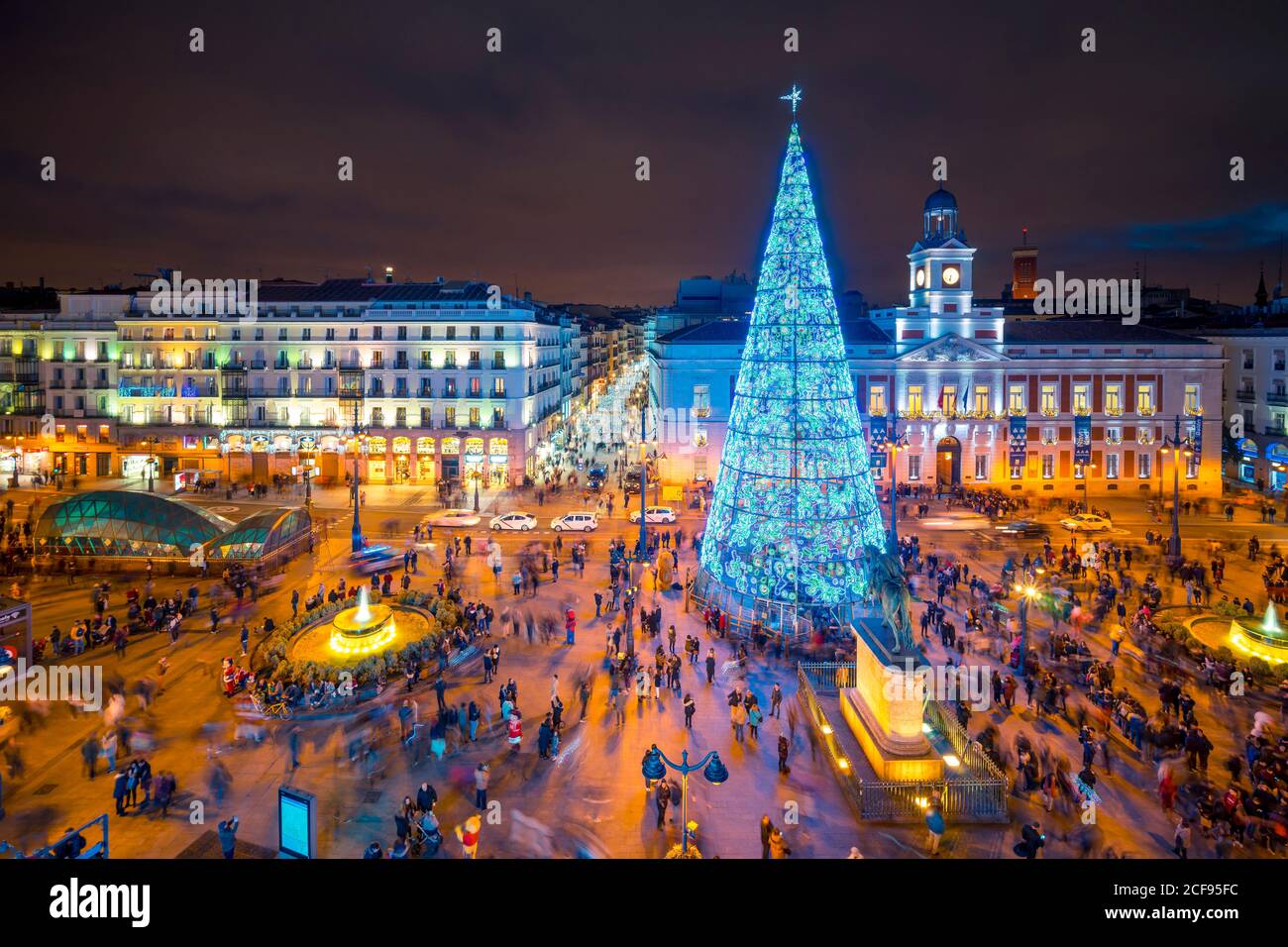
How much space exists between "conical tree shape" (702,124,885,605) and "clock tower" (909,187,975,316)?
114 ft

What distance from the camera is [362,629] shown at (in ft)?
76.0

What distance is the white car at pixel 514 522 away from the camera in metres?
42.0

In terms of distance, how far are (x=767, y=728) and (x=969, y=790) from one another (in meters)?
5.29

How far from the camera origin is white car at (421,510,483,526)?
140 feet

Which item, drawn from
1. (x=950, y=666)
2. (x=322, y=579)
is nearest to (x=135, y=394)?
(x=322, y=579)

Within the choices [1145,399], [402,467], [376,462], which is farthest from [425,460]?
[1145,399]

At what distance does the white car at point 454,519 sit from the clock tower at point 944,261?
35666 millimetres

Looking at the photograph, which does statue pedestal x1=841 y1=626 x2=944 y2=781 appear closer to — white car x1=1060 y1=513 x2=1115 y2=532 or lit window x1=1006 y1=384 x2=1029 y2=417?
white car x1=1060 y1=513 x2=1115 y2=532

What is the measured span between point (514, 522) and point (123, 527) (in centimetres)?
1759

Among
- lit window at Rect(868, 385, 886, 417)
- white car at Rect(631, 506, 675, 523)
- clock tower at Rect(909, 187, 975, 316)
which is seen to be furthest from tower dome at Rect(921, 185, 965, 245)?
white car at Rect(631, 506, 675, 523)

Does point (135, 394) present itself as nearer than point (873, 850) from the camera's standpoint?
No

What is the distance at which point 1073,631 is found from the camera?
26328mm

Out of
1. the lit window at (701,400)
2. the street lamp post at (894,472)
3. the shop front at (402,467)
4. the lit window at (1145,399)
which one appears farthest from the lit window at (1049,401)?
the shop front at (402,467)
